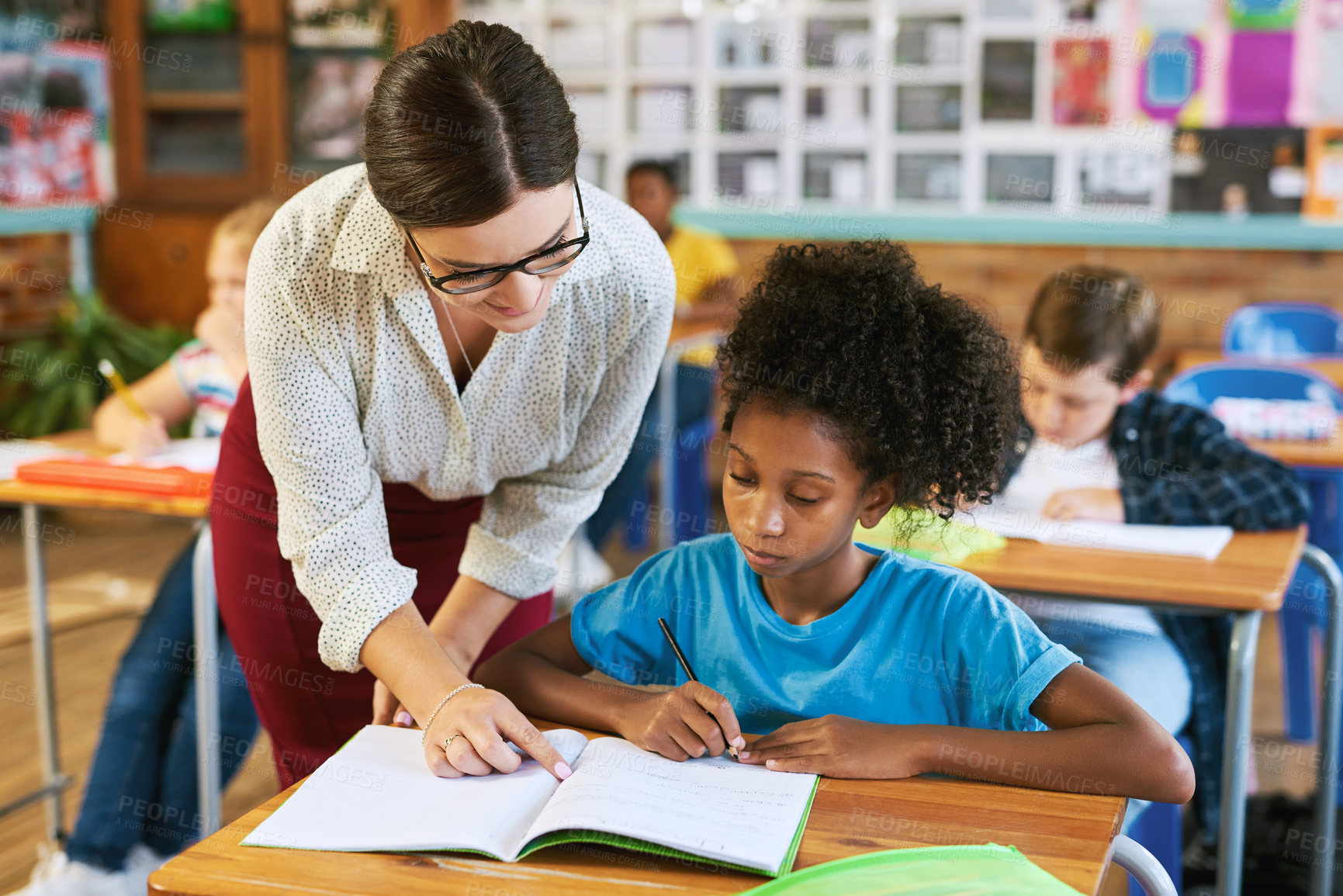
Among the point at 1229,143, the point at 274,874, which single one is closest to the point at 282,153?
the point at 1229,143

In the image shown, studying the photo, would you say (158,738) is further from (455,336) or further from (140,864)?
(455,336)

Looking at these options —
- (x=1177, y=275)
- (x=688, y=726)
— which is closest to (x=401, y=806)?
(x=688, y=726)

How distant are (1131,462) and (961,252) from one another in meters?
2.62

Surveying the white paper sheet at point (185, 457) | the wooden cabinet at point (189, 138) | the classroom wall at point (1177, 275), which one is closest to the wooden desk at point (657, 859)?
the white paper sheet at point (185, 457)

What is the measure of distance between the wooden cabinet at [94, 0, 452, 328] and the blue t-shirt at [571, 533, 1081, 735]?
4140 mm

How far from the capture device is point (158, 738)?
2.12 metres

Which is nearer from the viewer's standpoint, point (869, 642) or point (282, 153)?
point (869, 642)

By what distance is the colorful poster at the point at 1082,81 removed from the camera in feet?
14.6

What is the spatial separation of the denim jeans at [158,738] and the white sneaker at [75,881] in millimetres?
23

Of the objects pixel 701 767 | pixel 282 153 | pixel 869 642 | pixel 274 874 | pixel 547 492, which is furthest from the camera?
pixel 282 153

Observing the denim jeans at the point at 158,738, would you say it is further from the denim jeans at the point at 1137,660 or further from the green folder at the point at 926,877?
the green folder at the point at 926,877

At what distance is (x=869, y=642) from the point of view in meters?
1.17

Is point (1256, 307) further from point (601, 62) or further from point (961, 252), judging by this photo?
point (601, 62)

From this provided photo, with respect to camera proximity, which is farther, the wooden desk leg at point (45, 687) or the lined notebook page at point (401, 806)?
the wooden desk leg at point (45, 687)
